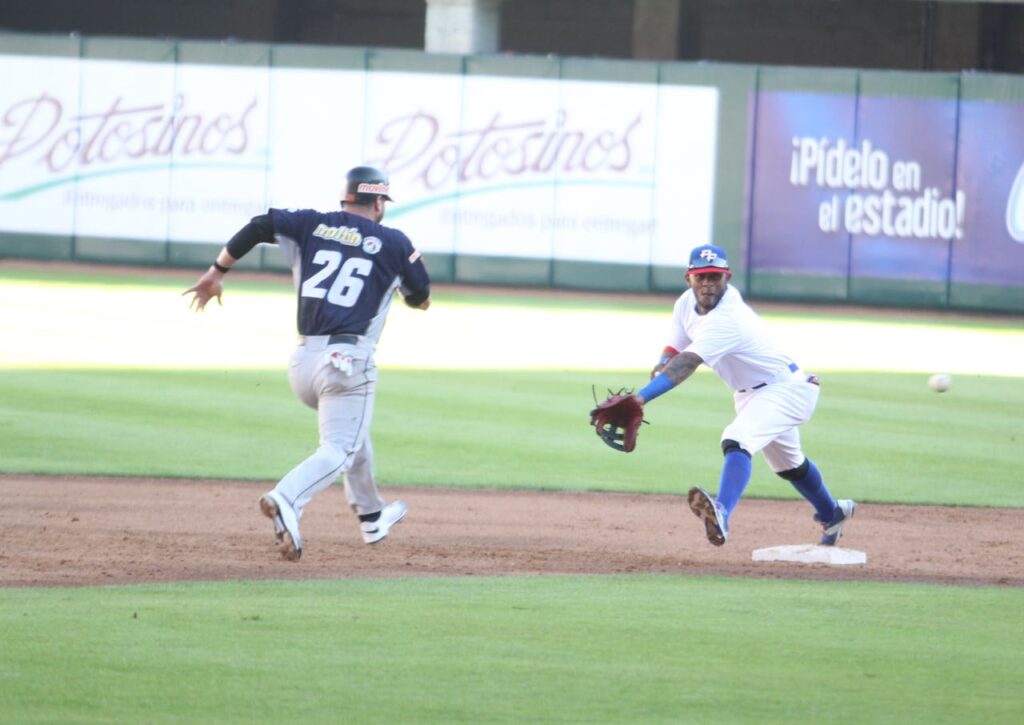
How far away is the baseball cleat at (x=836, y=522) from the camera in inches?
352

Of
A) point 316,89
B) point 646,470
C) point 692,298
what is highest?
point 316,89

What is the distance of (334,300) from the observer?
25.2 feet

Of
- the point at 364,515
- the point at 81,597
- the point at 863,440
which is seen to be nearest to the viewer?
the point at 81,597

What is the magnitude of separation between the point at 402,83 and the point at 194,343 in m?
11.0

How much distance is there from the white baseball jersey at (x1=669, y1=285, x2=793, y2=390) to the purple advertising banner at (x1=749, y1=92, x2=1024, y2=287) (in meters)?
18.8

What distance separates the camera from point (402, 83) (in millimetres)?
27875

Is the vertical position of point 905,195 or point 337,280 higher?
point 905,195

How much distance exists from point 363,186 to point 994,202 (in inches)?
822

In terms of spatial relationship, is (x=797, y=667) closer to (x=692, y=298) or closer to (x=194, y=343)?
(x=692, y=298)

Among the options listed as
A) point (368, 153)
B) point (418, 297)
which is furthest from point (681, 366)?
point (368, 153)

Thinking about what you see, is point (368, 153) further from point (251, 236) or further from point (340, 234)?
point (251, 236)

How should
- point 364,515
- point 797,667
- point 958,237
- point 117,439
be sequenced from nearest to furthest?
point 797,667 → point 364,515 → point 117,439 → point 958,237

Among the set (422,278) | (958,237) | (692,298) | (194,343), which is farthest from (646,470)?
(958,237)

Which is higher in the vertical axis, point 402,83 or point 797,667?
point 402,83
